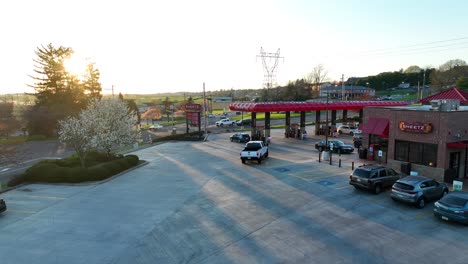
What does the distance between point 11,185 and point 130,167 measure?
8704mm

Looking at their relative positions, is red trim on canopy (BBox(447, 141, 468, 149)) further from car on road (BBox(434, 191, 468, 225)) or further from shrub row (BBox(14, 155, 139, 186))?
shrub row (BBox(14, 155, 139, 186))

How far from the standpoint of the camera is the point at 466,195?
16.1 meters

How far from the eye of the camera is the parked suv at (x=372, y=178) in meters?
20.3

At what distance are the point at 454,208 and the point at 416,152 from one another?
10502 millimetres

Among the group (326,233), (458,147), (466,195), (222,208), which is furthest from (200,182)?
(458,147)

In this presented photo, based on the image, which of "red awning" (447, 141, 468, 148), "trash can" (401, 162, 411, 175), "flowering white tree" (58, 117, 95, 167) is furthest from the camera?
"flowering white tree" (58, 117, 95, 167)

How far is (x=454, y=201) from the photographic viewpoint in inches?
624

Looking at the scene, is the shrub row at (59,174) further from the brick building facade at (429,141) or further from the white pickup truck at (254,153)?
the brick building facade at (429,141)

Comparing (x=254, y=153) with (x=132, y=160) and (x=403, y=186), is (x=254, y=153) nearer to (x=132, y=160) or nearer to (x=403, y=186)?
(x=132, y=160)

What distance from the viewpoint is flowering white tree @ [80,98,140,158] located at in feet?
94.4

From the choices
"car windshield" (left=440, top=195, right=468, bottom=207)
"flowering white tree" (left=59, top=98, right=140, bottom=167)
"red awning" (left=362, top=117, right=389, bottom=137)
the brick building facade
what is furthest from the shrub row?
the brick building facade

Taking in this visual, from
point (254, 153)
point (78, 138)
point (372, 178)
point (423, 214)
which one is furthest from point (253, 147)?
point (423, 214)

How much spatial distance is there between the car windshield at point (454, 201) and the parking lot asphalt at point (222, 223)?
1024 mm

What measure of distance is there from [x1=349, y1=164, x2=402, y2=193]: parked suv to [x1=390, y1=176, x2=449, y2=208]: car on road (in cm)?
171
